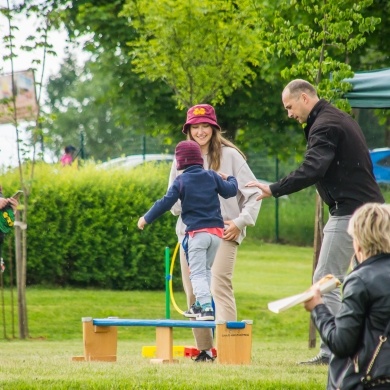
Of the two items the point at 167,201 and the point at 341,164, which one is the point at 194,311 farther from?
the point at 341,164

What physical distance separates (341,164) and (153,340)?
7.59 meters

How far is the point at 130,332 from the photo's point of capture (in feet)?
51.3

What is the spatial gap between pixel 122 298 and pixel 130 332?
1557 millimetres

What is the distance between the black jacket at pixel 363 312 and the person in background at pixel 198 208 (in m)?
3.35

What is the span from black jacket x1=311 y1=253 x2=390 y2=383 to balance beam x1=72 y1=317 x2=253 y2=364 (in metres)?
2.83

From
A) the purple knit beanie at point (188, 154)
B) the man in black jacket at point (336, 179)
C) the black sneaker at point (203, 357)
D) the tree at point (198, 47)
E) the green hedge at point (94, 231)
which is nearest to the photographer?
the man in black jacket at point (336, 179)

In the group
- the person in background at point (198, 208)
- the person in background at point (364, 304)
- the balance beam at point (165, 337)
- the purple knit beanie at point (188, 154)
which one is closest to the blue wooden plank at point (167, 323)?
the balance beam at point (165, 337)

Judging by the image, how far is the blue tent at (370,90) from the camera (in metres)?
10.3

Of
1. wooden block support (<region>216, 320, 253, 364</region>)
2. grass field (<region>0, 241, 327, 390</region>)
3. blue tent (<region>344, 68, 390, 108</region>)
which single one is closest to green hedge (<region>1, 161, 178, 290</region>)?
grass field (<region>0, 241, 327, 390</region>)

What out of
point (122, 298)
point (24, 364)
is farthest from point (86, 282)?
A: point (24, 364)

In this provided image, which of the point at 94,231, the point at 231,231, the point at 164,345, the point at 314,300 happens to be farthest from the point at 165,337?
the point at 94,231

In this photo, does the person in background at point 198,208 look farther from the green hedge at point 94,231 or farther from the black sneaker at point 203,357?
the green hedge at point 94,231

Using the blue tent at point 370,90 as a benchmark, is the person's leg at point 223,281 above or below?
below

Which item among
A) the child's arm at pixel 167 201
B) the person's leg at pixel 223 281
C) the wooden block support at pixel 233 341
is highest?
the child's arm at pixel 167 201
